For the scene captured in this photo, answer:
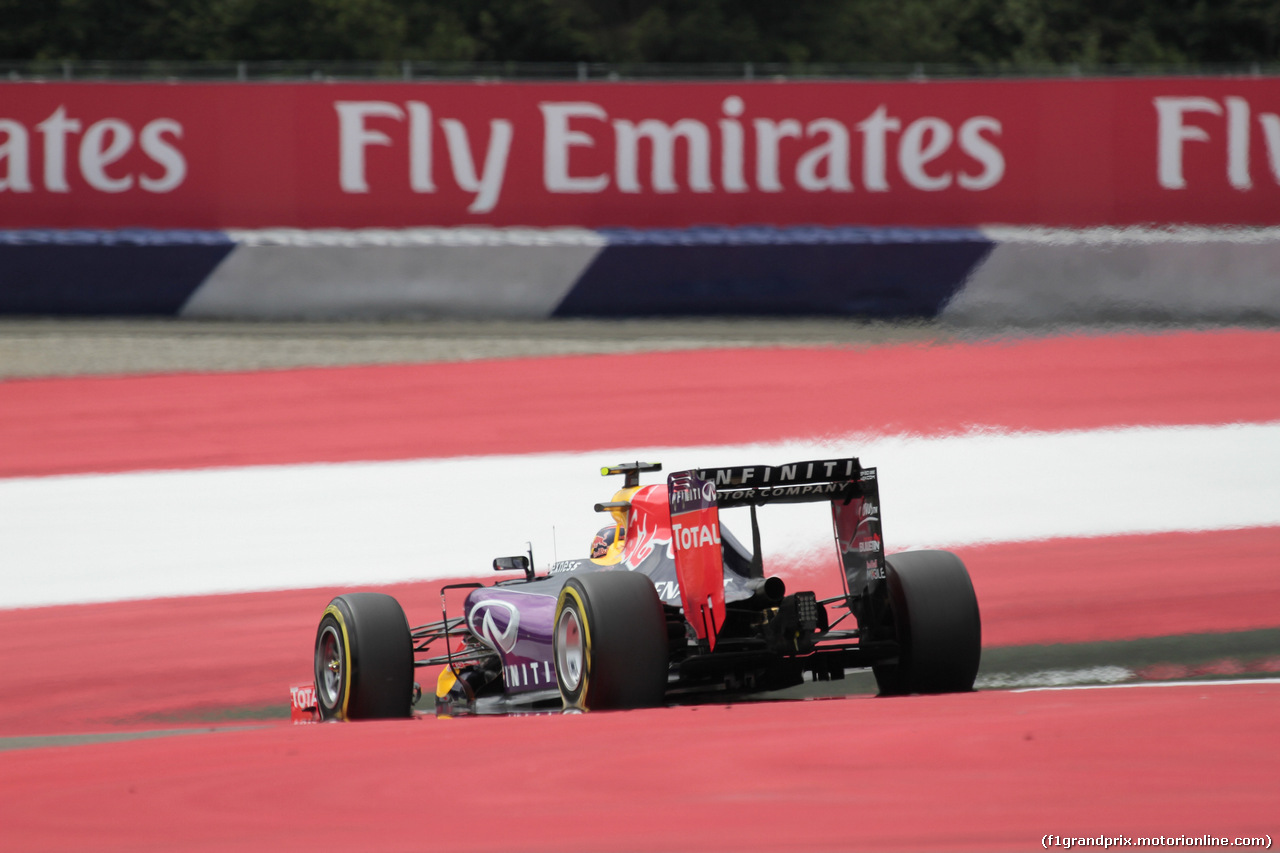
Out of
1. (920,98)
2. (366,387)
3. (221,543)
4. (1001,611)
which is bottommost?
(1001,611)

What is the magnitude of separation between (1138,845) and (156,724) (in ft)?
14.4

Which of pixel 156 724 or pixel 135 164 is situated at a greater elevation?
pixel 135 164

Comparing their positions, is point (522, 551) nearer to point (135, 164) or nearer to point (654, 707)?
point (654, 707)

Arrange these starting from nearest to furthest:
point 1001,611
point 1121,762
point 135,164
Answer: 1. point 1121,762
2. point 1001,611
3. point 135,164

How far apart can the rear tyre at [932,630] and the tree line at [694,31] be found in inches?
886

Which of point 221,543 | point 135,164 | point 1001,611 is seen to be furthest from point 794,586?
point 135,164

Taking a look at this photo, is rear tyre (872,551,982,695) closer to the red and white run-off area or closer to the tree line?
the red and white run-off area

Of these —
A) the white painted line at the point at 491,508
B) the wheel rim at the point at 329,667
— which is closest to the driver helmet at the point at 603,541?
the wheel rim at the point at 329,667

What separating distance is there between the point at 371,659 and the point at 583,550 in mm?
2725

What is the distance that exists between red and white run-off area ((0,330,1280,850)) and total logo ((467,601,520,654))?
2.91 feet

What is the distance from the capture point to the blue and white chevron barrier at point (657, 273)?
13.0 m

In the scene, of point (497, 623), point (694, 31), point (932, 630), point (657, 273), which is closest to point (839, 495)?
point (932, 630)

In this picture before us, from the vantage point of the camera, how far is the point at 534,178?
13.2 m

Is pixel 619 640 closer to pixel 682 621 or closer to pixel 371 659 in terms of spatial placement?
pixel 682 621
